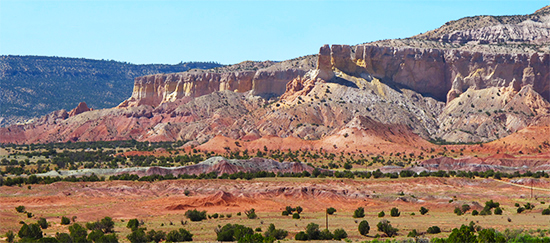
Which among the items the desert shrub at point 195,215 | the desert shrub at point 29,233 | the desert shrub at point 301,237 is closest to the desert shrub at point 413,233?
the desert shrub at point 301,237

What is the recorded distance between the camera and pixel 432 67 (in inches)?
6014

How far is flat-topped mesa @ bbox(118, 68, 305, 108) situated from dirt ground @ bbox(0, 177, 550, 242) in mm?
86332

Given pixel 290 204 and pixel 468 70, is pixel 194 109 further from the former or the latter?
pixel 290 204

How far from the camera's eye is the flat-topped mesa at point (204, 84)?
542 ft

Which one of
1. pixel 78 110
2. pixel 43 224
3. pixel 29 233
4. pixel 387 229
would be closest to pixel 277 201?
pixel 387 229

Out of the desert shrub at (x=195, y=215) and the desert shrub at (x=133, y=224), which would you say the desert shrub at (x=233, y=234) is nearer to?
the desert shrub at (x=133, y=224)

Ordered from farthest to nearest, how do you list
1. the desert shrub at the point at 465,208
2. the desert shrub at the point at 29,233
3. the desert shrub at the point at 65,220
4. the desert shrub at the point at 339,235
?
the desert shrub at the point at 465,208 → the desert shrub at the point at 65,220 → the desert shrub at the point at 339,235 → the desert shrub at the point at 29,233

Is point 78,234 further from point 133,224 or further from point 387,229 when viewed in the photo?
point 387,229

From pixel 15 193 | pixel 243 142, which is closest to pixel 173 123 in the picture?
pixel 243 142

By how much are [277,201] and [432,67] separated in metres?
94.3

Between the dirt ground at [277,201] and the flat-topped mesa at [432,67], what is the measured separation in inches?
2752

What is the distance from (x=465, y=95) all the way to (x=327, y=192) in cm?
8689

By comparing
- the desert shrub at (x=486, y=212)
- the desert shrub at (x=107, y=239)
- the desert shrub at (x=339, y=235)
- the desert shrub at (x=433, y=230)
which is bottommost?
the desert shrub at (x=486, y=212)

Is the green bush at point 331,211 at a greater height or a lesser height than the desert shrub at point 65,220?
lesser
